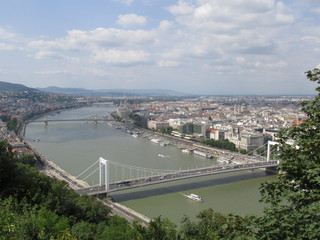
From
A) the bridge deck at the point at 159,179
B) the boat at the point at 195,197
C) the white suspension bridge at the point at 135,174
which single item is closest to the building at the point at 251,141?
the white suspension bridge at the point at 135,174

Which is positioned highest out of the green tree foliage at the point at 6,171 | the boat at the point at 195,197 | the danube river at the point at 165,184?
the green tree foliage at the point at 6,171

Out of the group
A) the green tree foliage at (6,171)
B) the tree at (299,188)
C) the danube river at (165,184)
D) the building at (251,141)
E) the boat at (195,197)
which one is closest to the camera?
the tree at (299,188)

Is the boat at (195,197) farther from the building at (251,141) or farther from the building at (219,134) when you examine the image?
the building at (219,134)

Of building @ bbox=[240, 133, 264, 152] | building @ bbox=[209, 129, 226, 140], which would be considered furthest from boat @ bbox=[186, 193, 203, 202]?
→ building @ bbox=[209, 129, 226, 140]

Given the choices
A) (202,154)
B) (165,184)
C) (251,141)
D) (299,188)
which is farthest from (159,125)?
(299,188)

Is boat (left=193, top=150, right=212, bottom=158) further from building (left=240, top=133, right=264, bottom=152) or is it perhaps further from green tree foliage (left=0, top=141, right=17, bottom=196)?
green tree foliage (left=0, top=141, right=17, bottom=196)

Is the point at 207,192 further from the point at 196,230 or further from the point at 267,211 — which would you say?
the point at 267,211

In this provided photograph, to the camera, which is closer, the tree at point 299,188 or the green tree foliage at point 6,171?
the tree at point 299,188

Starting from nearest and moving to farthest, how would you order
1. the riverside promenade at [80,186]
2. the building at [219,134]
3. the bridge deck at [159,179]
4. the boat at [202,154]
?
1. the riverside promenade at [80,186]
2. the bridge deck at [159,179]
3. the boat at [202,154]
4. the building at [219,134]

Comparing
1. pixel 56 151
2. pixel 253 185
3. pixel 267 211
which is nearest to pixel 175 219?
pixel 253 185
